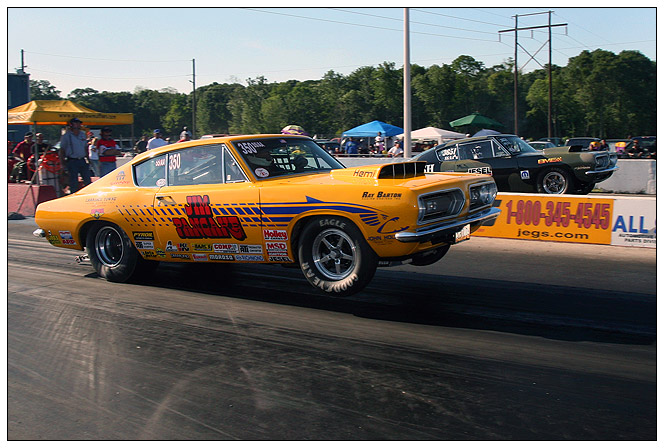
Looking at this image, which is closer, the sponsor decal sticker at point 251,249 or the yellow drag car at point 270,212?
the yellow drag car at point 270,212

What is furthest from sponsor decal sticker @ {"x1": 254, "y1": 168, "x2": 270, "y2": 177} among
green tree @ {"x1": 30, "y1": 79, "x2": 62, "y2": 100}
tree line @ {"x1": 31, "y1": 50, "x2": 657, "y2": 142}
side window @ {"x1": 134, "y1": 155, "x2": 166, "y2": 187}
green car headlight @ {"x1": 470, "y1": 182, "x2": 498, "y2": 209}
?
green tree @ {"x1": 30, "y1": 79, "x2": 62, "y2": 100}

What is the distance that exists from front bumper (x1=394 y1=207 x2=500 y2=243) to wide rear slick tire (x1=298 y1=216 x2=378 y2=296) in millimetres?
423

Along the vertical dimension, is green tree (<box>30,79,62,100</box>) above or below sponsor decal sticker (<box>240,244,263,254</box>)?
above

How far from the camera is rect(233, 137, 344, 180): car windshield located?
21.1 ft

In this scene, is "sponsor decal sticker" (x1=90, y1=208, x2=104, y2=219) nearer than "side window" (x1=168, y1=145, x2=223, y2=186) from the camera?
No

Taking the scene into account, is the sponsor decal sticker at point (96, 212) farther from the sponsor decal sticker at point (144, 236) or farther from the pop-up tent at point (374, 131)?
the pop-up tent at point (374, 131)

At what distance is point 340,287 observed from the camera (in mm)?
5672

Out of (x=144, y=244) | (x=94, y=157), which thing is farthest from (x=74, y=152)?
(x=144, y=244)

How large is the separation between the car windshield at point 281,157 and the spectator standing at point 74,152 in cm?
832

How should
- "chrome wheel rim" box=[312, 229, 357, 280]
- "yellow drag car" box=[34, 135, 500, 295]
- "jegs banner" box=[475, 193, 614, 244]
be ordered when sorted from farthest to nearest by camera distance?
"jegs banner" box=[475, 193, 614, 244]
"chrome wheel rim" box=[312, 229, 357, 280]
"yellow drag car" box=[34, 135, 500, 295]

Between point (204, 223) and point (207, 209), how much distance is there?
6.1 inches

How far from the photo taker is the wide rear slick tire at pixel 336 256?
18.2 ft

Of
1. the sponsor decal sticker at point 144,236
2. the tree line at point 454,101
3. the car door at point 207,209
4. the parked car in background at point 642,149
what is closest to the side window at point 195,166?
the car door at point 207,209

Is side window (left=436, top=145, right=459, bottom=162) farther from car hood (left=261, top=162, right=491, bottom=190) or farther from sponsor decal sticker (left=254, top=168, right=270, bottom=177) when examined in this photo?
sponsor decal sticker (left=254, top=168, right=270, bottom=177)
